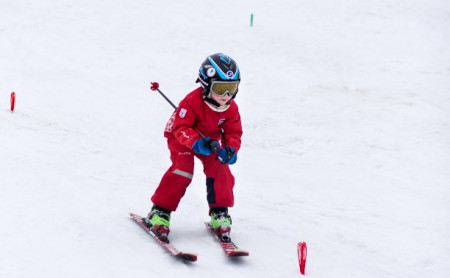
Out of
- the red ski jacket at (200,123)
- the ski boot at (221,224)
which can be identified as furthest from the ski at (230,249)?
the red ski jacket at (200,123)

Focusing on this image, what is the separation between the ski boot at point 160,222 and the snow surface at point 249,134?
0.20m

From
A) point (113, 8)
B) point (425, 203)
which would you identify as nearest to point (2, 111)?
point (425, 203)

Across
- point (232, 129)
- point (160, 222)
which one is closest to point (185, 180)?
point (160, 222)

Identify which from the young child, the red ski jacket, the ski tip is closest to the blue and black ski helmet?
the young child

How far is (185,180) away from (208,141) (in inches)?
21.8

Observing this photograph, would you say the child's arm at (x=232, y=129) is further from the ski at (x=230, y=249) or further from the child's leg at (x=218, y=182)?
the ski at (x=230, y=249)

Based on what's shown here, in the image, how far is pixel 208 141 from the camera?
20.5 feet

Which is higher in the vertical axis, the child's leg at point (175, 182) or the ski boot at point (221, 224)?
the child's leg at point (175, 182)

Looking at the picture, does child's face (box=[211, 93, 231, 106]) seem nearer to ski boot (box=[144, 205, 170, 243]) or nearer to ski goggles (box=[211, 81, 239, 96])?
ski goggles (box=[211, 81, 239, 96])

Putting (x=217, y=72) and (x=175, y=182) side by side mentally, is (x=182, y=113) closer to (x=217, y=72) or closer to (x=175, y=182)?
(x=217, y=72)

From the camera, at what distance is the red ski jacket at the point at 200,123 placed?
6.36m

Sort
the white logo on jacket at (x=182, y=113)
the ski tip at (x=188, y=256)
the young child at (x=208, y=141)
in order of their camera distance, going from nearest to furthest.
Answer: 1. the ski tip at (x=188, y=256)
2. the young child at (x=208, y=141)
3. the white logo on jacket at (x=182, y=113)

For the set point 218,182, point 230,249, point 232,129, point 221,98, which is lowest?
point 230,249

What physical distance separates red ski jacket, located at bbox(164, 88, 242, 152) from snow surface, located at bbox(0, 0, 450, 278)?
3.66ft
